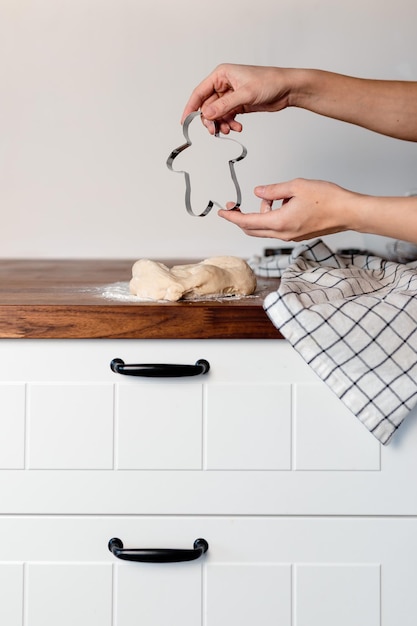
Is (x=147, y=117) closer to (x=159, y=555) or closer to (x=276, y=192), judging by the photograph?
(x=276, y=192)

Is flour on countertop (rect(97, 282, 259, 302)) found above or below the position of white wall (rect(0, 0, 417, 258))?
below

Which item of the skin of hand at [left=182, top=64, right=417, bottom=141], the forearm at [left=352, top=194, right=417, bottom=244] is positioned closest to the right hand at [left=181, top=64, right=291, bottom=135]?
the skin of hand at [left=182, top=64, right=417, bottom=141]

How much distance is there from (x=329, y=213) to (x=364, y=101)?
37cm

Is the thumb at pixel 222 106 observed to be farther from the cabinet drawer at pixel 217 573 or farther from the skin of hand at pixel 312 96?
the cabinet drawer at pixel 217 573

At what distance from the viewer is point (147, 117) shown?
183 cm

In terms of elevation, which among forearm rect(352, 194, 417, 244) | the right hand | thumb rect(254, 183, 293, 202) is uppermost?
the right hand

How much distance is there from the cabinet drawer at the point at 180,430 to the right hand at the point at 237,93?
0.41 metres

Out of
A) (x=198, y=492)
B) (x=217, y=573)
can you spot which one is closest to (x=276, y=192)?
(x=198, y=492)

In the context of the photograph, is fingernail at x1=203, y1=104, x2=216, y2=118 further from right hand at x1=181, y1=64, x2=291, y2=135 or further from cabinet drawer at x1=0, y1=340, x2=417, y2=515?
cabinet drawer at x1=0, y1=340, x2=417, y2=515

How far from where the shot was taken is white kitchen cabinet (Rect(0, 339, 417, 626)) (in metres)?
1.01

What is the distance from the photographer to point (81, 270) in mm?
1583

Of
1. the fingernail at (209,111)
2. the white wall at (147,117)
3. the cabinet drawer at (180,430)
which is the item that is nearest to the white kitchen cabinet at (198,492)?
the cabinet drawer at (180,430)

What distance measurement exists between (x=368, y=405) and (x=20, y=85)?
4.16 feet

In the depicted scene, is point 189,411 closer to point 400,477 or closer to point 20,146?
point 400,477
